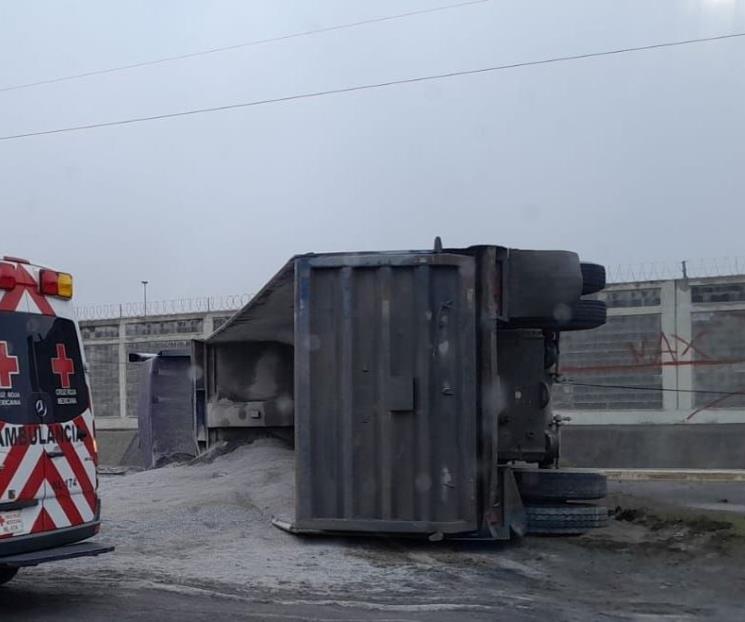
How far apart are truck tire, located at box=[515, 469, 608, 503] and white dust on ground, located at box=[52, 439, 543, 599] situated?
877mm

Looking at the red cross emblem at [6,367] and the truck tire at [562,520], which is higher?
the red cross emblem at [6,367]

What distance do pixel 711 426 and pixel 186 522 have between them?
13416mm

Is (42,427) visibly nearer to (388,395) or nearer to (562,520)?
(388,395)

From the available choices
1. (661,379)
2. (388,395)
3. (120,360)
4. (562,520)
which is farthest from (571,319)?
(120,360)

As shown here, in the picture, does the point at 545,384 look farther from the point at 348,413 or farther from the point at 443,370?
the point at 348,413

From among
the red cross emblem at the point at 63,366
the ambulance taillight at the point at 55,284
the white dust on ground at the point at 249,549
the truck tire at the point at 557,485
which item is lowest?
the white dust on ground at the point at 249,549

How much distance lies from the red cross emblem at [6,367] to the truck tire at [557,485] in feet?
16.7

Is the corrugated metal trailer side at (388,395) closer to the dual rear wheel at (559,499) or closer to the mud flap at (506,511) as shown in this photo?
the mud flap at (506,511)

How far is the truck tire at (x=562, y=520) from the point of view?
9.66m

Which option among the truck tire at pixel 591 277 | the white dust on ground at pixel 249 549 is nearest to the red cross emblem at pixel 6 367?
the white dust on ground at pixel 249 549

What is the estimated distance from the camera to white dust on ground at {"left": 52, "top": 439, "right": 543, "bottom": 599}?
778 cm

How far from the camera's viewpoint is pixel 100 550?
23.0ft

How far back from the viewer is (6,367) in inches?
266

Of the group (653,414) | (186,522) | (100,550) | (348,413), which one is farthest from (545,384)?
(653,414)
